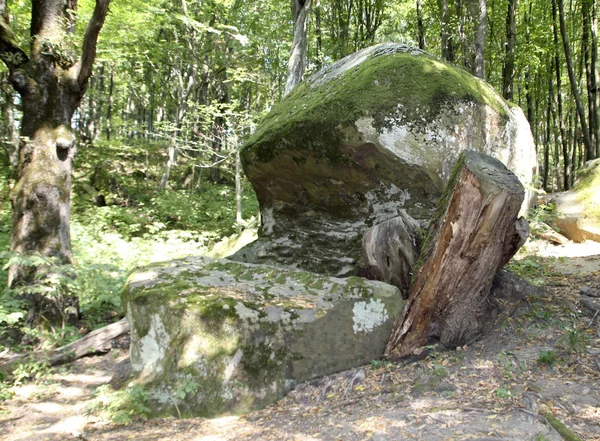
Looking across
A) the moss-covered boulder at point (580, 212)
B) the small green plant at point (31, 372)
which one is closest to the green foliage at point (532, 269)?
the moss-covered boulder at point (580, 212)

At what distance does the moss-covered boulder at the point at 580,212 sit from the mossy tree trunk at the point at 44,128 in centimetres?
857

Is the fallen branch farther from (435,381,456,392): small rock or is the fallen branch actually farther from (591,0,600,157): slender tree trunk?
(591,0,600,157): slender tree trunk

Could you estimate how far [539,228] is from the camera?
6.89 meters

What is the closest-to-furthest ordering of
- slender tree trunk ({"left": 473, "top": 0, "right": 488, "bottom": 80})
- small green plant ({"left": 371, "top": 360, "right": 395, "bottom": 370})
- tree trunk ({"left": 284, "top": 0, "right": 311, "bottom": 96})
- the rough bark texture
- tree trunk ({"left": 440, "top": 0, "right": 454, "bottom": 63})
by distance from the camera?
small green plant ({"left": 371, "top": 360, "right": 395, "bottom": 370}) → the rough bark texture → tree trunk ({"left": 284, "top": 0, "right": 311, "bottom": 96}) → slender tree trunk ({"left": 473, "top": 0, "right": 488, "bottom": 80}) → tree trunk ({"left": 440, "top": 0, "right": 454, "bottom": 63})

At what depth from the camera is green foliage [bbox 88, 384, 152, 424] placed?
3785 mm

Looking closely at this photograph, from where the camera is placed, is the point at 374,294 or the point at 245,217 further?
the point at 245,217

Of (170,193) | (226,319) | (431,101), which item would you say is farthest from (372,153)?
(170,193)

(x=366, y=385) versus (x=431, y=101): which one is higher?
(x=431, y=101)

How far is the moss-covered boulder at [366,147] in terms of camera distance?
5.12 metres

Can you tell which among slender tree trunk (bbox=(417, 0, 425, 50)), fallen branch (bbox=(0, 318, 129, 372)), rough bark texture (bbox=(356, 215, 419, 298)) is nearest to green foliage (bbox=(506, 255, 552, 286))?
rough bark texture (bbox=(356, 215, 419, 298))

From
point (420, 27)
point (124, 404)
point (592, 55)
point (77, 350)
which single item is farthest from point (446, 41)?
point (124, 404)

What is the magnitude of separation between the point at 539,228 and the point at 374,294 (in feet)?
13.8

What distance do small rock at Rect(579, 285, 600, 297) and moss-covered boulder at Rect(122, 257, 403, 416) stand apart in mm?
2304

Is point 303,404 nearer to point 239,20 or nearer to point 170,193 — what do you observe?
point 170,193
